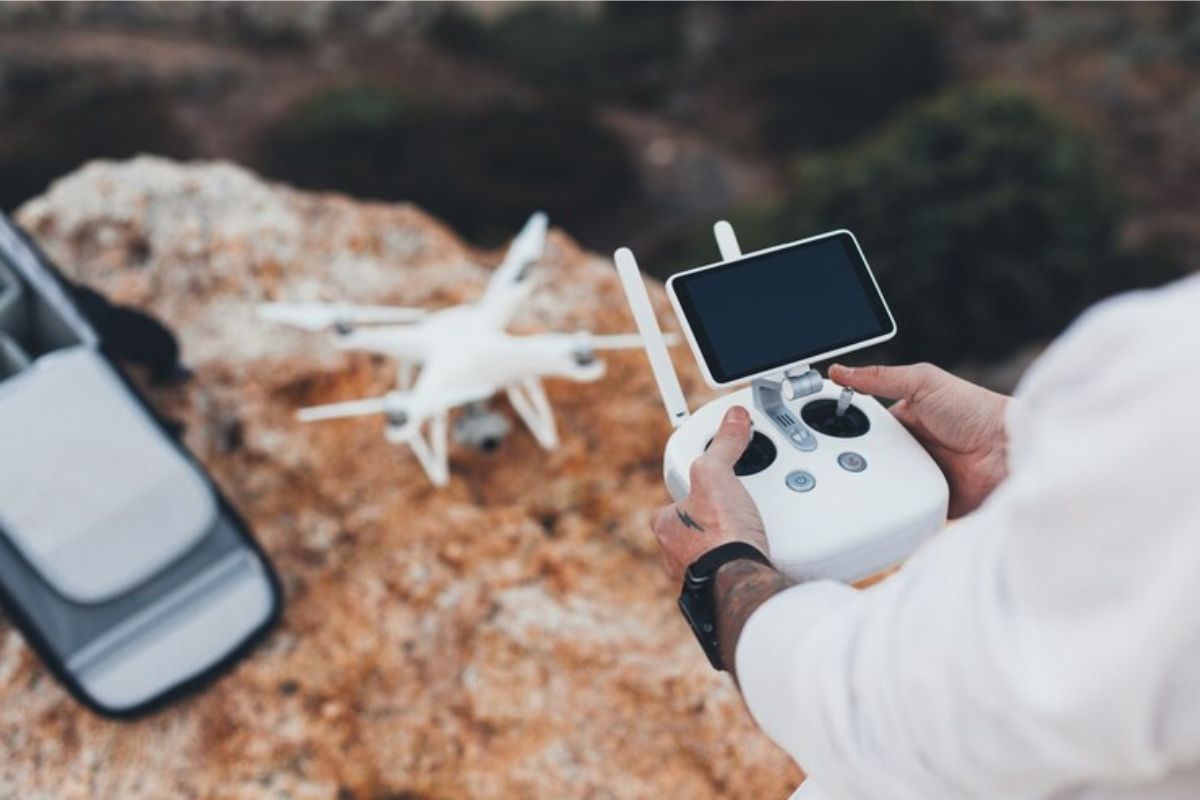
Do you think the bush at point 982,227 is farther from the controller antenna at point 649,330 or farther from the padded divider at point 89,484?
the controller antenna at point 649,330

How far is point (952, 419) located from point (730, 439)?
422 mm

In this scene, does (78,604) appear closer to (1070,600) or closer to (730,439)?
(730,439)

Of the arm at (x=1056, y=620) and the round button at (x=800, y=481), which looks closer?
the arm at (x=1056, y=620)

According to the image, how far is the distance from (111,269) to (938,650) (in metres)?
3.67

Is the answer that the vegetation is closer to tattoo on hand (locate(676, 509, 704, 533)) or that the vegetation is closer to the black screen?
the black screen

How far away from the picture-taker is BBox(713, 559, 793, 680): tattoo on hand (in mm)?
1326

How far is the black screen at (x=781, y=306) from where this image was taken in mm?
1735

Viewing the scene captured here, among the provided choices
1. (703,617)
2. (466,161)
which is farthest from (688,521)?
(466,161)

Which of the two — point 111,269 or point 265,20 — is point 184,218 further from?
point 265,20

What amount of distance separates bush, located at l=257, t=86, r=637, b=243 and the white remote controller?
29.9 feet

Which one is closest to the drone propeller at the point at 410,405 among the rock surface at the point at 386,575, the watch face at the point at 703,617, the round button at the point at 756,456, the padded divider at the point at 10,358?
the rock surface at the point at 386,575

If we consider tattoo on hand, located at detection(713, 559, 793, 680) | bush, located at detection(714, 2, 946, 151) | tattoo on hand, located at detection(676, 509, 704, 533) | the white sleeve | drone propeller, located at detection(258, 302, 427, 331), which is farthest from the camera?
bush, located at detection(714, 2, 946, 151)

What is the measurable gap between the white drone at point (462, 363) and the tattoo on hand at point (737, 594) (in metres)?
1.59

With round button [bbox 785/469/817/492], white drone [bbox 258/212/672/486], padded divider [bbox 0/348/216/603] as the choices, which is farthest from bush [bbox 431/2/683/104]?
round button [bbox 785/469/817/492]
